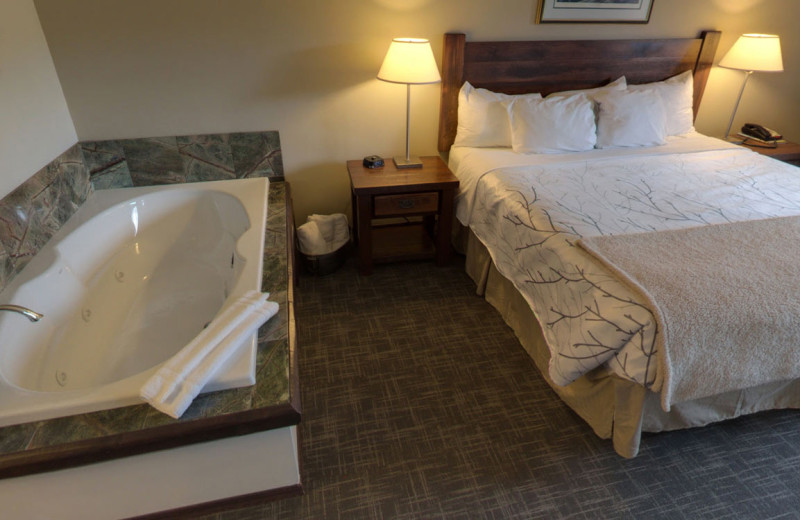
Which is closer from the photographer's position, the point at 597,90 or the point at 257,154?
the point at 257,154

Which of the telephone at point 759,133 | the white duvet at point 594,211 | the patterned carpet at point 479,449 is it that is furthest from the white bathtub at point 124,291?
the telephone at point 759,133

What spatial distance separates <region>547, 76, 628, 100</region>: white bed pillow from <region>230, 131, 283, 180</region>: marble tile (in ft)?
5.35

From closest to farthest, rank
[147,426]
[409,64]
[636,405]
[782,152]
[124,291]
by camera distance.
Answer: [147,426] < [636,405] < [124,291] < [409,64] < [782,152]

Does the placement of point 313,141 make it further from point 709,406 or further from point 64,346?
point 709,406

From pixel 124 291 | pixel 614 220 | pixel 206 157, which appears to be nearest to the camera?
pixel 614 220

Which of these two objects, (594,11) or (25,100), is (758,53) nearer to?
(594,11)

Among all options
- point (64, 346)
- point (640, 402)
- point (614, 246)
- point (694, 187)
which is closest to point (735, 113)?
point (694, 187)

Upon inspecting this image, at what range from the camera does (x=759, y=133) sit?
122 inches

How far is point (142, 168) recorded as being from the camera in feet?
8.22

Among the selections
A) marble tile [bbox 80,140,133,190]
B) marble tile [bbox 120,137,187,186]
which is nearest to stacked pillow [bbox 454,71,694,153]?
marble tile [bbox 120,137,187,186]

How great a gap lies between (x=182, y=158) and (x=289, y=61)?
2.57 ft

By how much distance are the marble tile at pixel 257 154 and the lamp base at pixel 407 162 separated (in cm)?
67

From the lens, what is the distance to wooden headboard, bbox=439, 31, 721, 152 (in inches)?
103

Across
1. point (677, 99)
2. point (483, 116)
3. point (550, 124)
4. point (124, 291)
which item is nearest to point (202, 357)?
point (124, 291)
